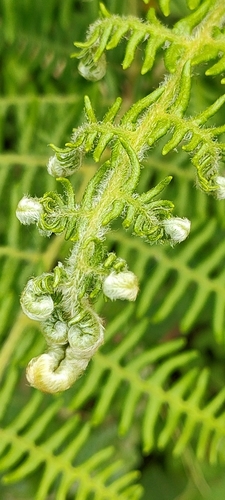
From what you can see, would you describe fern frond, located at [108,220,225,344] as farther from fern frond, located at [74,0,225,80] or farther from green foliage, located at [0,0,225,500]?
fern frond, located at [74,0,225,80]

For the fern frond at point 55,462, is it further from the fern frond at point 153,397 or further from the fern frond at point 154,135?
the fern frond at point 154,135

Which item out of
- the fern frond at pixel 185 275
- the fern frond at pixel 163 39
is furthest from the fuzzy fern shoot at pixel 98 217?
the fern frond at pixel 185 275

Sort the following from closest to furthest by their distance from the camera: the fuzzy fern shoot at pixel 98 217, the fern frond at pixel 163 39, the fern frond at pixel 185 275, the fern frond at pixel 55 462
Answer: the fuzzy fern shoot at pixel 98 217 → the fern frond at pixel 163 39 → the fern frond at pixel 55 462 → the fern frond at pixel 185 275

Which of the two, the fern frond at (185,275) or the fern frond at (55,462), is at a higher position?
the fern frond at (185,275)

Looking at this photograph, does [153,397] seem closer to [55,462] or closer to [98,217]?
[55,462]

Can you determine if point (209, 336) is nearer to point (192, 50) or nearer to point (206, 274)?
point (206, 274)

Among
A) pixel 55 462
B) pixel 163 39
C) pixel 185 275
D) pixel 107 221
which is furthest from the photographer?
pixel 185 275

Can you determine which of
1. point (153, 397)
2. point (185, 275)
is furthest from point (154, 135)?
point (153, 397)

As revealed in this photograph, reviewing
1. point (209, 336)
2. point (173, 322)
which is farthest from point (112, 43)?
point (209, 336)
